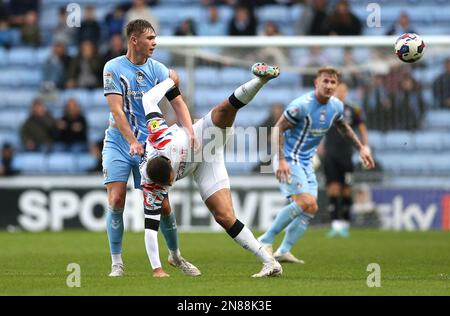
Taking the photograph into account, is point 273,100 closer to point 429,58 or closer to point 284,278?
point 429,58

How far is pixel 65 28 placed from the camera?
22328mm

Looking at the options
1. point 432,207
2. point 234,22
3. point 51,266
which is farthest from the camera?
point 234,22

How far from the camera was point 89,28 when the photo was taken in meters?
21.6

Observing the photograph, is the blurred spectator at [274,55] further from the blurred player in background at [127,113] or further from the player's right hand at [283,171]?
the blurred player in background at [127,113]

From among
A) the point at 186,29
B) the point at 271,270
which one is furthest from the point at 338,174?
the point at 271,270

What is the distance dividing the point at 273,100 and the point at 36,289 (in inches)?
446

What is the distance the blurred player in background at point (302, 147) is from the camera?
12.2m

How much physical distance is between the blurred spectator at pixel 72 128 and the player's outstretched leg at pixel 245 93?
10.8 metres

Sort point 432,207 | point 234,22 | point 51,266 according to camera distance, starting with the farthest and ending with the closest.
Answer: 1. point 234,22
2. point 432,207
3. point 51,266

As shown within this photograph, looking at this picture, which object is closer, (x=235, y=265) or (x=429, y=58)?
(x=235, y=265)

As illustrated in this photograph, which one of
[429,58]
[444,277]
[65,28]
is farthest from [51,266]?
[65,28]

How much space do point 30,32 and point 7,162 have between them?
4.33m

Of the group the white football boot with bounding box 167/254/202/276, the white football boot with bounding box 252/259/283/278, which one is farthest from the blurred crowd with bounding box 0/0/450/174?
the white football boot with bounding box 252/259/283/278

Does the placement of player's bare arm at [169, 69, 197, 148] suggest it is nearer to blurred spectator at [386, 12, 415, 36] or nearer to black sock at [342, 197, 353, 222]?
black sock at [342, 197, 353, 222]
